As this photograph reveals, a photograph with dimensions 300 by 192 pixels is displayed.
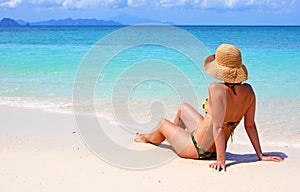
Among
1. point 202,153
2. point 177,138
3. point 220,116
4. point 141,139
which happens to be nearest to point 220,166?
point 202,153

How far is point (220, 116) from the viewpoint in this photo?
3637 millimetres

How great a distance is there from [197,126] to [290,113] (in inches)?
110

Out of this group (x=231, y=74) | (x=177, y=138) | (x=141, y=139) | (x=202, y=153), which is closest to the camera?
(x=231, y=74)

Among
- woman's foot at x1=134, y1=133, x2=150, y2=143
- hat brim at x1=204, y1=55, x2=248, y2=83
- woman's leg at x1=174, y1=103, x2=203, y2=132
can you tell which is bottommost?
woman's foot at x1=134, y1=133, x2=150, y2=143

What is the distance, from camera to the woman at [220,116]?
11.7 ft

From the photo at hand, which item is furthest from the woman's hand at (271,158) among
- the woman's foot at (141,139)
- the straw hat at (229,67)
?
the woman's foot at (141,139)

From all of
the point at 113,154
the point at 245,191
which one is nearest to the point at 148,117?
the point at 113,154

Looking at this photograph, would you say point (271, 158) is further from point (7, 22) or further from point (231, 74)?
point (7, 22)

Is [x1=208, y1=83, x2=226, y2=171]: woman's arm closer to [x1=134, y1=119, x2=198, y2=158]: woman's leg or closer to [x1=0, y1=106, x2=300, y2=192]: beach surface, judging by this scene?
[x1=0, y1=106, x2=300, y2=192]: beach surface

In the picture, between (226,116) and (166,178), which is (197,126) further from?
(166,178)

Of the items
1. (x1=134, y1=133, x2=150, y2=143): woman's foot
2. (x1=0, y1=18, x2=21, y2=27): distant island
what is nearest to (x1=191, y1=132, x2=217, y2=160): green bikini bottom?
(x1=134, y1=133, x2=150, y2=143): woman's foot

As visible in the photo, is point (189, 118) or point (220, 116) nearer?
point (220, 116)

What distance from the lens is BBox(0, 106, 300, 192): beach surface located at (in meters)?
3.29

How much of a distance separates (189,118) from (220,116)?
682 mm
